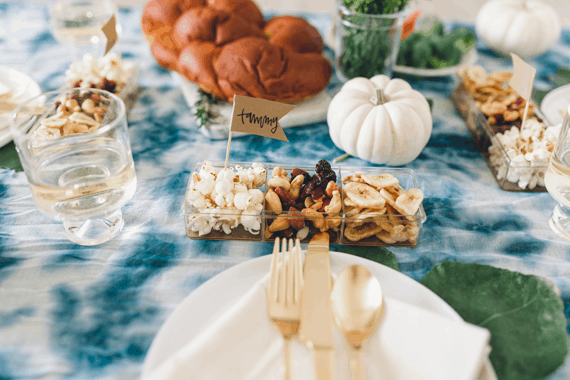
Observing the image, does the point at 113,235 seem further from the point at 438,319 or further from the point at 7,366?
the point at 438,319

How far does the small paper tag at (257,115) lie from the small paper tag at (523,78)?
1.82 feet

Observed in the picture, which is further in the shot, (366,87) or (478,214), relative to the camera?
(366,87)

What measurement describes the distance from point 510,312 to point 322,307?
289mm

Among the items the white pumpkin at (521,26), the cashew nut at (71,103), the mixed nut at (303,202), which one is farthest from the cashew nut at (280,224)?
the white pumpkin at (521,26)

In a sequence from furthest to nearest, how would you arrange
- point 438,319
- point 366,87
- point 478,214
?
point 366,87
point 478,214
point 438,319

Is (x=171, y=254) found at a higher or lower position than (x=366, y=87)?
lower

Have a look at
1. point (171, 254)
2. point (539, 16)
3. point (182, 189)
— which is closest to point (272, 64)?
point (182, 189)

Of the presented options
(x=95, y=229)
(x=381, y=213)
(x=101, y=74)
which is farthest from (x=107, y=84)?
(x=381, y=213)

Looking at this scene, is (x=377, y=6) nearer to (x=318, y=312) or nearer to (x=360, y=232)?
(x=360, y=232)

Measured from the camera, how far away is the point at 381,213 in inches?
26.9

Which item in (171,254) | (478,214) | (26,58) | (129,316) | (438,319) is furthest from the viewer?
(26,58)

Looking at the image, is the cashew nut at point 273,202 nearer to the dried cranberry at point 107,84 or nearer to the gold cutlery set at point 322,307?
the gold cutlery set at point 322,307

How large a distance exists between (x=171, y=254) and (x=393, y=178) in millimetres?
428

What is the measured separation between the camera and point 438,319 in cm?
45
